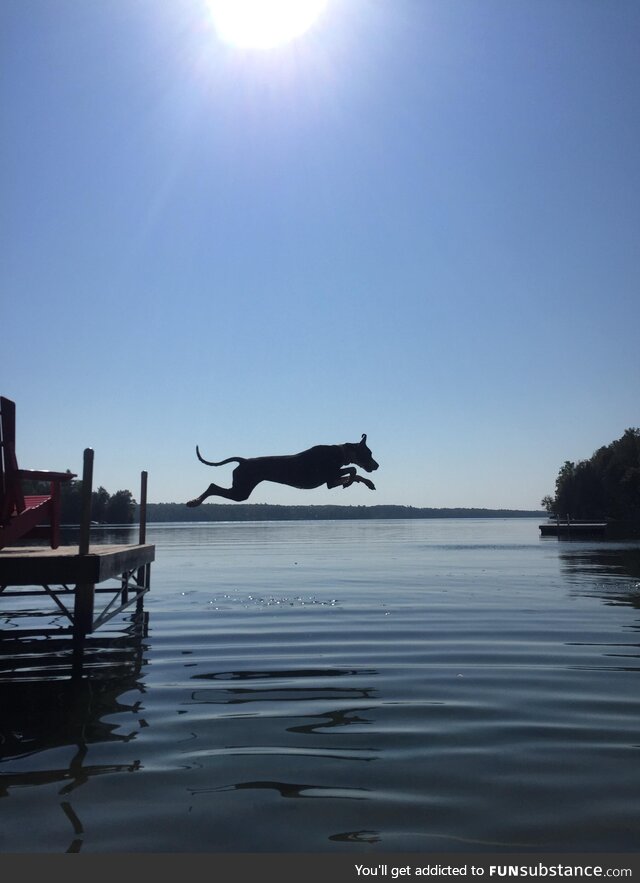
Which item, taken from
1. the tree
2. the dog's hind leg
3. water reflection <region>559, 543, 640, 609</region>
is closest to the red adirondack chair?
the dog's hind leg

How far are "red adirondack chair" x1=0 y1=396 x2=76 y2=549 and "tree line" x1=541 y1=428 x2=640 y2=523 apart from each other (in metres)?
110

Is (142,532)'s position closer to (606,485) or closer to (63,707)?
(63,707)

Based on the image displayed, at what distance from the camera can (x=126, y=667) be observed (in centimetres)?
1310

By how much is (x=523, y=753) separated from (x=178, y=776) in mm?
3416

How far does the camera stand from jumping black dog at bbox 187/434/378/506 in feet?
29.7

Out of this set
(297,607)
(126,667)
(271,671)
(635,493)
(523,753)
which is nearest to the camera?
(523,753)

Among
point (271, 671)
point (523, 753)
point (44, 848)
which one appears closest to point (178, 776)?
point (44, 848)

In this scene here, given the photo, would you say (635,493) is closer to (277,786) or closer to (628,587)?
(628,587)

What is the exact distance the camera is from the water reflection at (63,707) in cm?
715

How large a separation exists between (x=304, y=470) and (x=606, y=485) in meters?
125

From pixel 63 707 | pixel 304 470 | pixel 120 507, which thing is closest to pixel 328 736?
pixel 304 470

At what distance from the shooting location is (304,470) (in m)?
9.06

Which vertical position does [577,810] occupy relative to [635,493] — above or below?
below

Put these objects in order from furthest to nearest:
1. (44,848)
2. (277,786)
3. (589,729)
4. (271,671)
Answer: (271,671)
(589,729)
(277,786)
(44,848)
